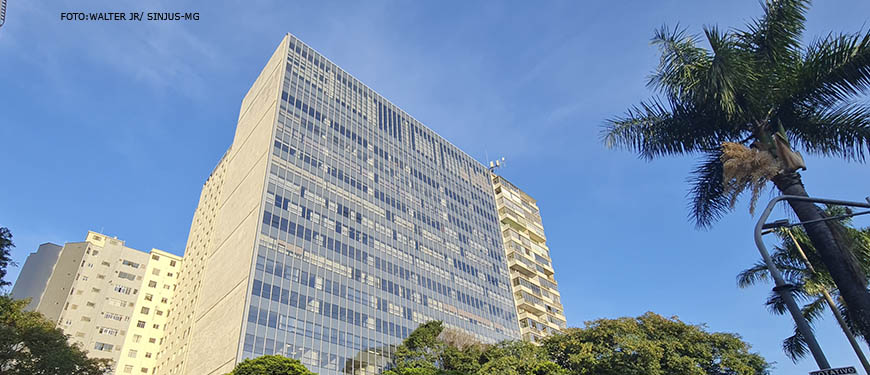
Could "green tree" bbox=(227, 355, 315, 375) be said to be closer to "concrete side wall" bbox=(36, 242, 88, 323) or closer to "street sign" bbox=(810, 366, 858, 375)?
"street sign" bbox=(810, 366, 858, 375)

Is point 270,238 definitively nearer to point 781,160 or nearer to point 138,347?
point 138,347

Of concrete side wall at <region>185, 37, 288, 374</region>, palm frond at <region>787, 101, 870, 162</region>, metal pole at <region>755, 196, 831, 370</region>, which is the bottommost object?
metal pole at <region>755, 196, 831, 370</region>

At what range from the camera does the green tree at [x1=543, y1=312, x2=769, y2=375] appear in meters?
30.9

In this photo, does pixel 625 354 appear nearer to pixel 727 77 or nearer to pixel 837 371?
pixel 727 77

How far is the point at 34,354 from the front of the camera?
110ft

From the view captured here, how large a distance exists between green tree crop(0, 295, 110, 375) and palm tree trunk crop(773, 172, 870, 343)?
40943 millimetres

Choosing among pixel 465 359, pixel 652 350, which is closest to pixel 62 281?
pixel 465 359

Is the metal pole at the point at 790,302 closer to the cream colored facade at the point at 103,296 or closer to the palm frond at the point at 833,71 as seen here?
the palm frond at the point at 833,71

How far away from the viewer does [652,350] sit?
3094 cm

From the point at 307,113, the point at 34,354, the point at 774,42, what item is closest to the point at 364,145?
the point at 307,113

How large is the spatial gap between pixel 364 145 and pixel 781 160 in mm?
60624

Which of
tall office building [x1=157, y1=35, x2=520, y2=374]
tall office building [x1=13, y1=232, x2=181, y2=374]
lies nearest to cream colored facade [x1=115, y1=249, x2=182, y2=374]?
tall office building [x1=13, y1=232, x2=181, y2=374]

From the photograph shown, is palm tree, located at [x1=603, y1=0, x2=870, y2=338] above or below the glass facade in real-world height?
below

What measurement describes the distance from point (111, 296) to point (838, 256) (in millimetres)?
91353
